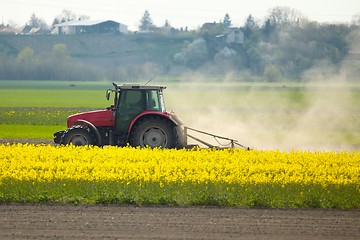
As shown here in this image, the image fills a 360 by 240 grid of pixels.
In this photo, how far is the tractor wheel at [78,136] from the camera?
25469 mm

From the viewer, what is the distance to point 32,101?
232 ft

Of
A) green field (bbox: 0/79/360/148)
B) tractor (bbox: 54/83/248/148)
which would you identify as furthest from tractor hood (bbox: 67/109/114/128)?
green field (bbox: 0/79/360/148)

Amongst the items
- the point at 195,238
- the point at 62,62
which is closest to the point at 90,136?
the point at 195,238

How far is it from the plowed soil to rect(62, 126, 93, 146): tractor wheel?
758cm

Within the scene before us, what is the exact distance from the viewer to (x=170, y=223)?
1631 cm

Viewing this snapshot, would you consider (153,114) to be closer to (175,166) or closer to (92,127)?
(92,127)

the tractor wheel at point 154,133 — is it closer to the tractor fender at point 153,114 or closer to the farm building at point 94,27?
the tractor fender at point 153,114

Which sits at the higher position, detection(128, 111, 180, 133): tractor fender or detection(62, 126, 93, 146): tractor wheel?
detection(128, 111, 180, 133): tractor fender

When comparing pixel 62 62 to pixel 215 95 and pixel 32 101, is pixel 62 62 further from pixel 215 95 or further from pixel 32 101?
pixel 215 95

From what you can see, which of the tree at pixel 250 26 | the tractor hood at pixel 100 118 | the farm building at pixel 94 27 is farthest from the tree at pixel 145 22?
the tractor hood at pixel 100 118

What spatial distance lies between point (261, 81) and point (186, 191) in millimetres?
63497

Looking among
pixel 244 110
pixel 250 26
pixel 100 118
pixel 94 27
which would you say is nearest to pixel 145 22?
pixel 94 27

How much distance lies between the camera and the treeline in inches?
2527

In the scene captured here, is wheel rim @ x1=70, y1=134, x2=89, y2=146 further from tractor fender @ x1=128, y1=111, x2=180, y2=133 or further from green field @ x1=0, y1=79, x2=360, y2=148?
green field @ x1=0, y1=79, x2=360, y2=148
